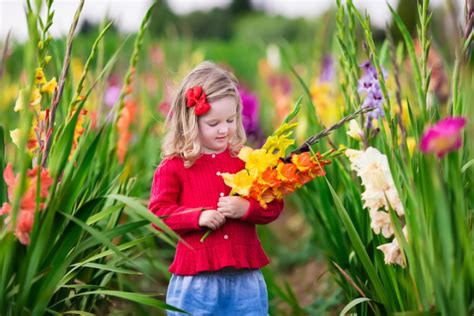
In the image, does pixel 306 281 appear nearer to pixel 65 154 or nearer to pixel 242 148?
pixel 242 148

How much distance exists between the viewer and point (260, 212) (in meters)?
1.93

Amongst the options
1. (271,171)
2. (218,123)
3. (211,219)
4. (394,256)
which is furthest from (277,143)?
(394,256)

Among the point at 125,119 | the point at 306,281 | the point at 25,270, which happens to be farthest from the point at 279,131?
the point at 306,281

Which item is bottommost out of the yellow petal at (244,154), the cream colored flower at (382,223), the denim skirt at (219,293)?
the denim skirt at (219,293)

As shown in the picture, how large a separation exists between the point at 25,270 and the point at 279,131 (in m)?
0.83

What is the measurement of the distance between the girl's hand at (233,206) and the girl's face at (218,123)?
191 millimetres

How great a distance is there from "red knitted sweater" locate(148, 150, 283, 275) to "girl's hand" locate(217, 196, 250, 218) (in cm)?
2

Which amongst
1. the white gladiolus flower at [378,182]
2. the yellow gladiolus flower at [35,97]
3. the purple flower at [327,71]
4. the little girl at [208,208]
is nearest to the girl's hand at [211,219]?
the little girl at [208,208]

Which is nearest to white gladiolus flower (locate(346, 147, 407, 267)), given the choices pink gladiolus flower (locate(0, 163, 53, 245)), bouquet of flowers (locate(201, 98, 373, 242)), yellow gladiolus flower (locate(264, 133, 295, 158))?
bouquet of flowers (locate(201, 98, 373, 242))

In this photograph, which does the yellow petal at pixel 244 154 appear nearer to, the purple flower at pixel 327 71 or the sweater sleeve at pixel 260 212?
the sweater sleeve at pixel 260 212

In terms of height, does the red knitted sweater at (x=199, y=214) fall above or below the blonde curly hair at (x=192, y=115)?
below

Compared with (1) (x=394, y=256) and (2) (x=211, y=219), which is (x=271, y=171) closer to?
(2) (x=211, y=219)

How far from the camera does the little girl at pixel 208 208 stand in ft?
6.29

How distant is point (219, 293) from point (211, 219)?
0.25 m
